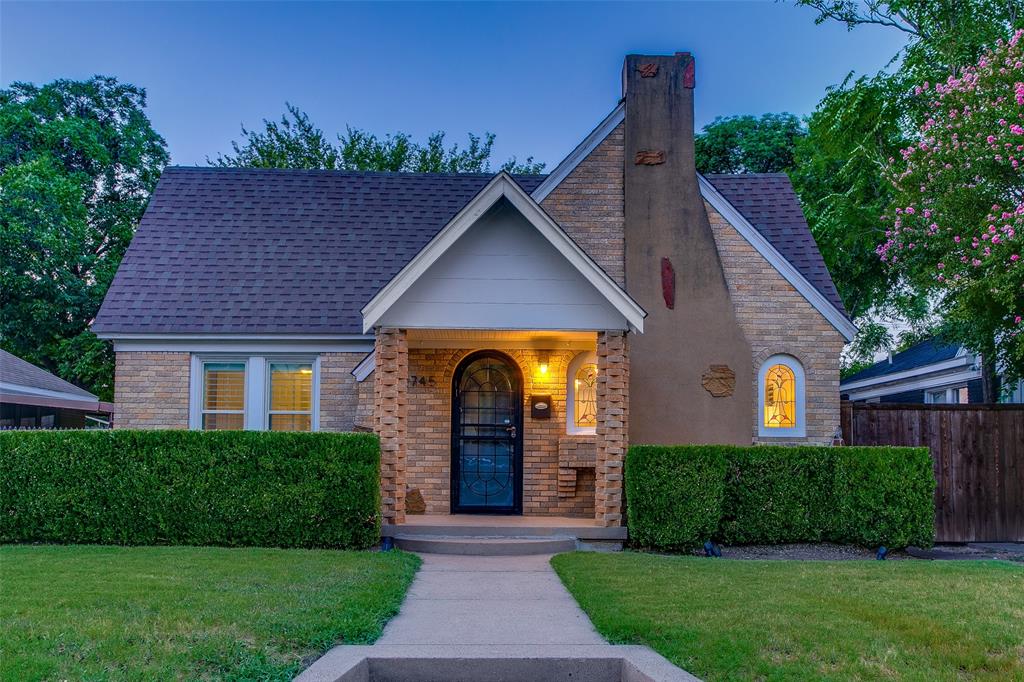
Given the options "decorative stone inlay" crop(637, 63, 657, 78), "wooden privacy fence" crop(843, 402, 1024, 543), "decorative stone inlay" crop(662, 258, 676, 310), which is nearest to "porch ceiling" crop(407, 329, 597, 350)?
"decorative stone inlay" crop(662, 258, 676, 310)

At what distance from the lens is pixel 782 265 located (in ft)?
44.0

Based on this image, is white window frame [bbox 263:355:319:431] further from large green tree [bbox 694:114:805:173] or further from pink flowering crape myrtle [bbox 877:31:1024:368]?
large green tree [bbox 694:114:805:173]

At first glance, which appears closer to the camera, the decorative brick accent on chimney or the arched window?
the decorative brick accent on chimney

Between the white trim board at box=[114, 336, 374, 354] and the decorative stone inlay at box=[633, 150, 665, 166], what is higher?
the decorative stone inlay at box=[633, 150, 665, 166]

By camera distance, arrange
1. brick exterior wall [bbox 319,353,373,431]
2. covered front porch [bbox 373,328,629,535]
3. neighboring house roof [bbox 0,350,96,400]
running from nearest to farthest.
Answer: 1. covered front porch [bbox 373,328,629,535]
2. brick exterior wall [bbox 319,353,373,431]
3. neighboring house roof [bbox 0,350,96,400]

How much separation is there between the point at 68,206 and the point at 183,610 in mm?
19482

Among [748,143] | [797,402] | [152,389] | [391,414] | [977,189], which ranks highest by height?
[748,143]

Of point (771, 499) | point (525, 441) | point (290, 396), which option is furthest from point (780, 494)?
point (290, 396)

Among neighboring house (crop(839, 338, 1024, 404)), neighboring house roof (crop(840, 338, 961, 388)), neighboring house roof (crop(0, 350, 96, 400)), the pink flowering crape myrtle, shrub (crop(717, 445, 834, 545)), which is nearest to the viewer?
shrub (crop(717, 445, 834, 545))

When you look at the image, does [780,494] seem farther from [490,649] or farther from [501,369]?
[490,649]

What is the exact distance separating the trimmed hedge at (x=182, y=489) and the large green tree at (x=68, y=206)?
12838 mm

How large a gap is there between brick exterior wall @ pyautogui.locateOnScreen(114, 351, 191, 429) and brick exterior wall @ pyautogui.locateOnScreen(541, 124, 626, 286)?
21.6 ft

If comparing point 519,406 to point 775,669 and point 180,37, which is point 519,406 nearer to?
point 775,669

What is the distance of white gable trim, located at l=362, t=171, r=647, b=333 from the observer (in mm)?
10688
